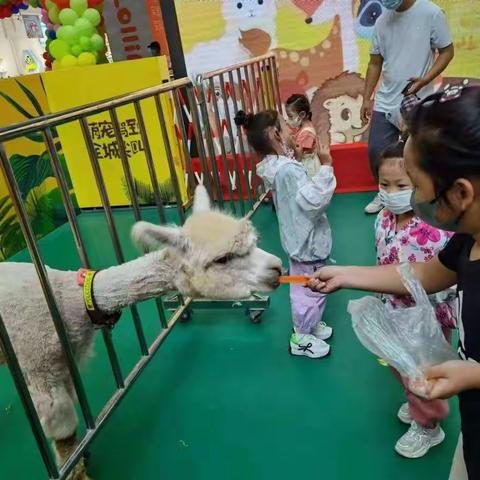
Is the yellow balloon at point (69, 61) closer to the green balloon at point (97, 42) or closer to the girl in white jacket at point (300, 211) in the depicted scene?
the green balloon at point (97, 42)

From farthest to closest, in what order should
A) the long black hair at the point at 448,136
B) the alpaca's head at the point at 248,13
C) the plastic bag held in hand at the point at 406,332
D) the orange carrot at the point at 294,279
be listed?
the alpaca's head at the point at 248,13 < the orange carrot at the point at 294,279 < the plastic bag held in hand at the point at 406,332 < the long black hair at the point at 448,136

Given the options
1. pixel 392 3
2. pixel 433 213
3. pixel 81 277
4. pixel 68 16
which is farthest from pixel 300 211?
pixel 68 16

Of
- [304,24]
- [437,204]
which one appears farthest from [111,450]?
[304,24]

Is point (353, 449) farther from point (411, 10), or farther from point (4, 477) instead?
point (411, 10)

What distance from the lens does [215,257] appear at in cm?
171

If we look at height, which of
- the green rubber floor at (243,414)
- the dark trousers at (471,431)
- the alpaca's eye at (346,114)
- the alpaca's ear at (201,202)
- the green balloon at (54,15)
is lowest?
the green rubber floor at (243,414)

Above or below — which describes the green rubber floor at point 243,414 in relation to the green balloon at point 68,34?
below

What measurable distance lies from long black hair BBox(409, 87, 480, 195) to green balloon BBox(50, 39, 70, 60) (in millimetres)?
5103

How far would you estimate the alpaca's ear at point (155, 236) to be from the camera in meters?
1.62

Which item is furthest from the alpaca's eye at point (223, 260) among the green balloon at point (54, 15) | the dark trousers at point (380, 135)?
the green balloon at point (54, 15)

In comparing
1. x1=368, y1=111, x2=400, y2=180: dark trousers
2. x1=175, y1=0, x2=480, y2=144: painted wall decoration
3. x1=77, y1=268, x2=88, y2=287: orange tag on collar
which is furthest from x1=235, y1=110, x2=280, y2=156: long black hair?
x1=175, y1=0, x2=480, y2=144: painted wall decoration

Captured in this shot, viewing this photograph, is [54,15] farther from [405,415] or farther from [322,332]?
[405,415]

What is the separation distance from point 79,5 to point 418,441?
5.23 m

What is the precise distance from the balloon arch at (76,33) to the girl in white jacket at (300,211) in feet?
11.2
